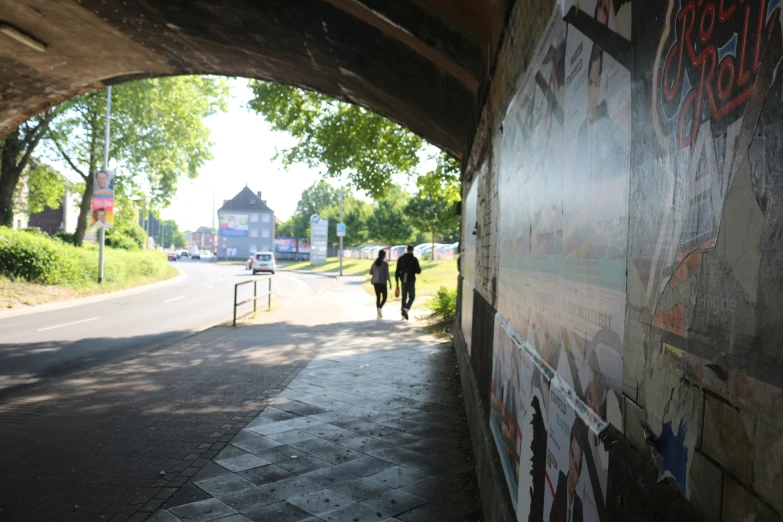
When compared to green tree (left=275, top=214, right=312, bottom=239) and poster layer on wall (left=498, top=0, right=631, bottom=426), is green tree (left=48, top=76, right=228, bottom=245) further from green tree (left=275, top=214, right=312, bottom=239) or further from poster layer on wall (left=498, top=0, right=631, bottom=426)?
green tree (left=275, top=214, right=312, bottom=239)

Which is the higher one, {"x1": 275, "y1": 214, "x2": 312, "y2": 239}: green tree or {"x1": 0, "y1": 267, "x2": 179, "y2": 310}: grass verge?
{"x1": 275, "y1": 214, "x2": 312, "y2": 239}: green tree

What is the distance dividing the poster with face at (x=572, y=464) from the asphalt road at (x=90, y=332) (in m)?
7.04

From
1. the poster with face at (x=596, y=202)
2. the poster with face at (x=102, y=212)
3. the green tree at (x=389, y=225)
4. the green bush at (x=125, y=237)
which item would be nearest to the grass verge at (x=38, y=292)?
the poster with face at (x=102, y=212)

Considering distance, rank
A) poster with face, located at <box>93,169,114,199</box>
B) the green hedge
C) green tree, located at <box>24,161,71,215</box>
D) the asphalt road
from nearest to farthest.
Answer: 1. the asphalt road
2. the green hedge
3. poster with face, located at <box>93,169,114,199</box>
4. green tree, located at <box>24,161,71,215</box>

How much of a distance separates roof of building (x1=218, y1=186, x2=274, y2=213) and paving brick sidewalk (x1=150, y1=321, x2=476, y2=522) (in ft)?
371

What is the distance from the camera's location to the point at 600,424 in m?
1.77

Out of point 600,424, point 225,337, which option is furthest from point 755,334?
point 225,337

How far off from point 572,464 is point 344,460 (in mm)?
3514

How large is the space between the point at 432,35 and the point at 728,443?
21.3 feet

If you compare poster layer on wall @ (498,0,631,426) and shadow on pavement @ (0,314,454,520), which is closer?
poster layer on wall @ (498,0,631,426)

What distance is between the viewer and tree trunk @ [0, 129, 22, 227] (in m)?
27.0

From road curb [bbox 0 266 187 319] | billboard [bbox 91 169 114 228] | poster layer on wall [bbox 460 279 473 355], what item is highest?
billboard [bbox 91 169 114 228]

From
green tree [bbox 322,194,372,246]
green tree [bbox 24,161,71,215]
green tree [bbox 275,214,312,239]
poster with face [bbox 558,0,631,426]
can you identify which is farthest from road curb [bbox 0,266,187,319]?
green tree [bbox 275,214,312,239]

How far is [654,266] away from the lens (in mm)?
1377
